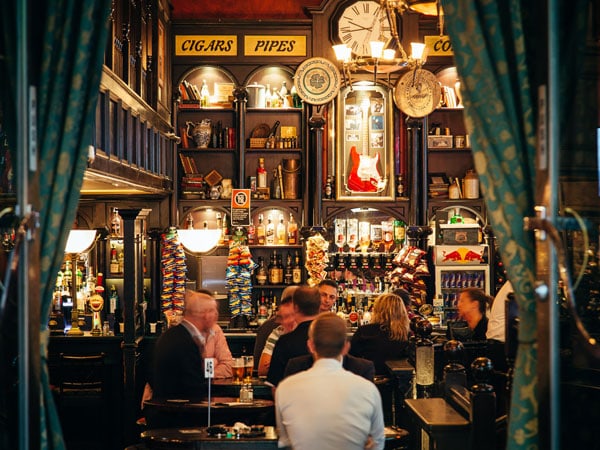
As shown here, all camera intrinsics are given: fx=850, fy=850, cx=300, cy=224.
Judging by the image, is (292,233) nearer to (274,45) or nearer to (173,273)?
(173,273)

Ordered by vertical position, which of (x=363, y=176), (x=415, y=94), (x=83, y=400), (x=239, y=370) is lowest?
(x=83, y=400)

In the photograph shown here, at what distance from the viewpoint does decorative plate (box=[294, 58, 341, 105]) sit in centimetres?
930

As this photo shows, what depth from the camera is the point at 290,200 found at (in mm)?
10000

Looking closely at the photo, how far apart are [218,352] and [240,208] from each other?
3.00m

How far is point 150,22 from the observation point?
843cm

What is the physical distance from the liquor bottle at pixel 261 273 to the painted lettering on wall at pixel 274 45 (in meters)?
2.43

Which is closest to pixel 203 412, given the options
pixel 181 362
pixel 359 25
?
pixel 181 362

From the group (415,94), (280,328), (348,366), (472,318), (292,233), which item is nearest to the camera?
(348,366)

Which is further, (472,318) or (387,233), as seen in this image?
(387,233)

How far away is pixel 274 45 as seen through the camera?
32.8 ft

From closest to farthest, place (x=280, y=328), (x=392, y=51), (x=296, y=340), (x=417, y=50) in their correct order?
(x=296, y=340) < (x=280, y=328) < (x=392, y=51) < (x=417, y=50)

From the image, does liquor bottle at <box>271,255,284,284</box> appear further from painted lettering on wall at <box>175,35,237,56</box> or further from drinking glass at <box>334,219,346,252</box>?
painted lettering on wall at <box>175,35,237,56</box>

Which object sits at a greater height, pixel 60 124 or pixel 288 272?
pixel 60 124

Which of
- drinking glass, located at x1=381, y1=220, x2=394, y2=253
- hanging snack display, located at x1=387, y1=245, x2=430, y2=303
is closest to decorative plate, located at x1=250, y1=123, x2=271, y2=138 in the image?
drinking glass, located at x1=381, y1=220, x2=394, y2=253
